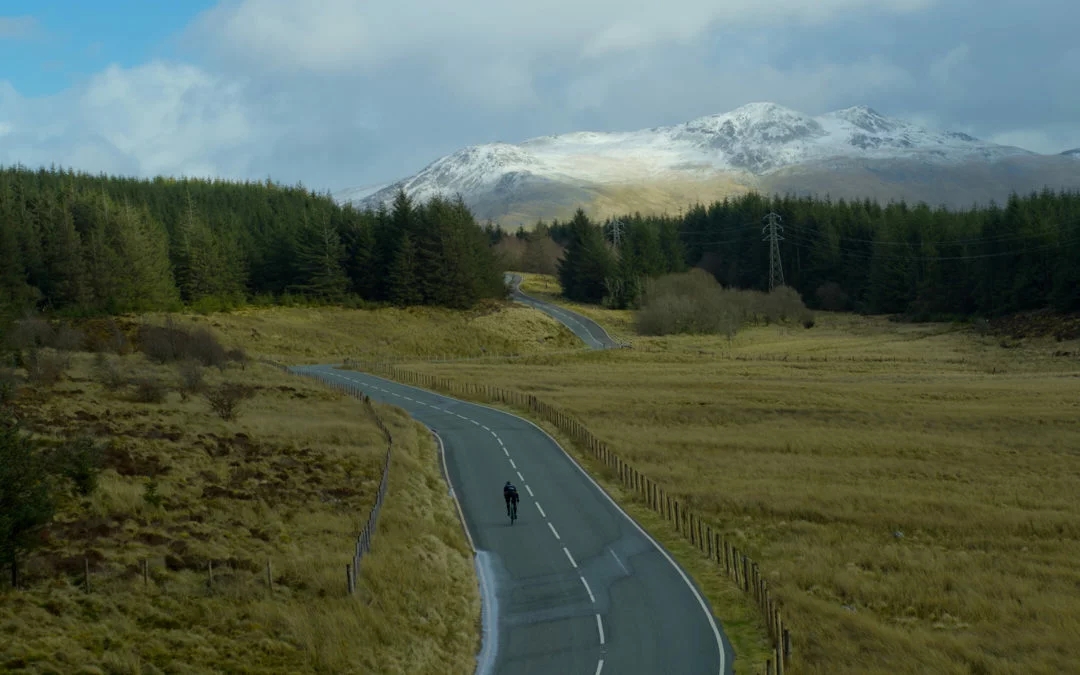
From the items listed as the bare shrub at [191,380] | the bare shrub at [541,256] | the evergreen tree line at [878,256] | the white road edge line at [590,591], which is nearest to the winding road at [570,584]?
the white road edge line at [590,591]

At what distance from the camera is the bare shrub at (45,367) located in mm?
47438

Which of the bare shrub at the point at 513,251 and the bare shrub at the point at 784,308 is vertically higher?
the bare shrub at the point at 513,251

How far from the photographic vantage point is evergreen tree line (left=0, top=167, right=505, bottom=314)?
91.2 metres

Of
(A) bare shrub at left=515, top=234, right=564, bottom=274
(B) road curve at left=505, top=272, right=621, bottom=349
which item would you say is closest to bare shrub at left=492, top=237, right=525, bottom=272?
(A) bare shrub at left=515, top=234, right=564, bottom=274

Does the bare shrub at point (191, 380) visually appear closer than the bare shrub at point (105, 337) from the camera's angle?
Yes

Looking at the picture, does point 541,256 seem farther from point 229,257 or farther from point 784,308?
point 229,257

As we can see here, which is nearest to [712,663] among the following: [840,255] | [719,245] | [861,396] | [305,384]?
[861,396]

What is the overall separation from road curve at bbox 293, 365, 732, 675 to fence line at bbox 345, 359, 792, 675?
3.72 ft

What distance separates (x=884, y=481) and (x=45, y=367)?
40737 mm

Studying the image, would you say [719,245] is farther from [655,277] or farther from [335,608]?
[335,608]

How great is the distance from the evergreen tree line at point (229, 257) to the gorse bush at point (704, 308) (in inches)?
736

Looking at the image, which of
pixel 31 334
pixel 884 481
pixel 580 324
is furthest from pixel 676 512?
pixel 580 324

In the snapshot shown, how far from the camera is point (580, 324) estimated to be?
113 meters

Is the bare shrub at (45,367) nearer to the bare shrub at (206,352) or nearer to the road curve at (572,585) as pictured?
the bare shrub at (206,352)
